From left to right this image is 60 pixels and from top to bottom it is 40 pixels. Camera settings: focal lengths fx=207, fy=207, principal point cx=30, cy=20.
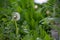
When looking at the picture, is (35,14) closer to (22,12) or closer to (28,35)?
(22,12)

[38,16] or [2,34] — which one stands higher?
[38,16]

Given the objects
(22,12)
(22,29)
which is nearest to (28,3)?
(22,12)

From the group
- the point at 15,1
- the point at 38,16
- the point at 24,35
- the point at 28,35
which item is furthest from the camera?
the point at 15,1

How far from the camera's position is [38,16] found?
92.9 inches

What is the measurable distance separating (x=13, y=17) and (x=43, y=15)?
0.43m

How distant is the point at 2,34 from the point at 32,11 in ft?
1.75

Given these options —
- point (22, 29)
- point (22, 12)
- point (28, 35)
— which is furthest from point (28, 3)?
point (28, 35)

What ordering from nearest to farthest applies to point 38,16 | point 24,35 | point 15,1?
1. point 24,35
2. point 38,16
3. point 15,1

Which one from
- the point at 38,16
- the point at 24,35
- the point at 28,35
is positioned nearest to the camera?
the point at 28,35

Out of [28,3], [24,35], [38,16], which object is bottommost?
[24,35]

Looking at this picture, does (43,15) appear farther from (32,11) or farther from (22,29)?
(22,29)

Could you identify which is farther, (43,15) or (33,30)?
(43,15)

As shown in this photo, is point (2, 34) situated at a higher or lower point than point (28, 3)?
lower

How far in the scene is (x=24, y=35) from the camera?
6.95 ft
